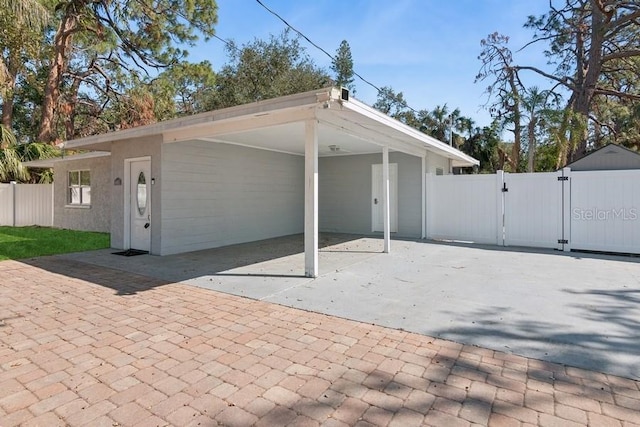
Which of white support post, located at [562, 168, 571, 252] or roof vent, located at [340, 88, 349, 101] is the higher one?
roof vent, located at [340, 88, 349, 101]

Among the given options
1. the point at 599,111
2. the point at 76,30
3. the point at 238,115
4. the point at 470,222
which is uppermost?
the point at 76,30

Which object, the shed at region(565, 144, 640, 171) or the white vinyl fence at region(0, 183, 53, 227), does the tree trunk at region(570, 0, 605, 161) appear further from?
the white vinyl fence at region(0, 183, 53, 227)

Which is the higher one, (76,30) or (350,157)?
(76,30)

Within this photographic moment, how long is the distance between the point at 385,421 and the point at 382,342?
1232 millimetres

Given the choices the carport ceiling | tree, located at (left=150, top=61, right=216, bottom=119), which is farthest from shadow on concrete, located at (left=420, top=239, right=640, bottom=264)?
tree, located at (left=150, top=61, right=216, bottom=119)

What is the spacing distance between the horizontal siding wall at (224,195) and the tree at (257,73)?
8991 millimetres

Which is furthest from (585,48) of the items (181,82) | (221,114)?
(221,114)

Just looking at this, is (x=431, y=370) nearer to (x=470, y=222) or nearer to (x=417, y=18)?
(x=470, y=222)

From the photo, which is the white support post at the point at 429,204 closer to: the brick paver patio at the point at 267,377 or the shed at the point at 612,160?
the shed at the point at 612,160

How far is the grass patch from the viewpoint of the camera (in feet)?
28.0

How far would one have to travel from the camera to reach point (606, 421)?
226 cm

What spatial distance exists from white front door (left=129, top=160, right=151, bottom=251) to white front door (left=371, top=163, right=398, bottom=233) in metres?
6.44

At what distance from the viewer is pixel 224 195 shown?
9445 mm

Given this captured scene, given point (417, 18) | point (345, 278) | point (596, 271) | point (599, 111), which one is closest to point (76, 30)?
point (417, 18)
